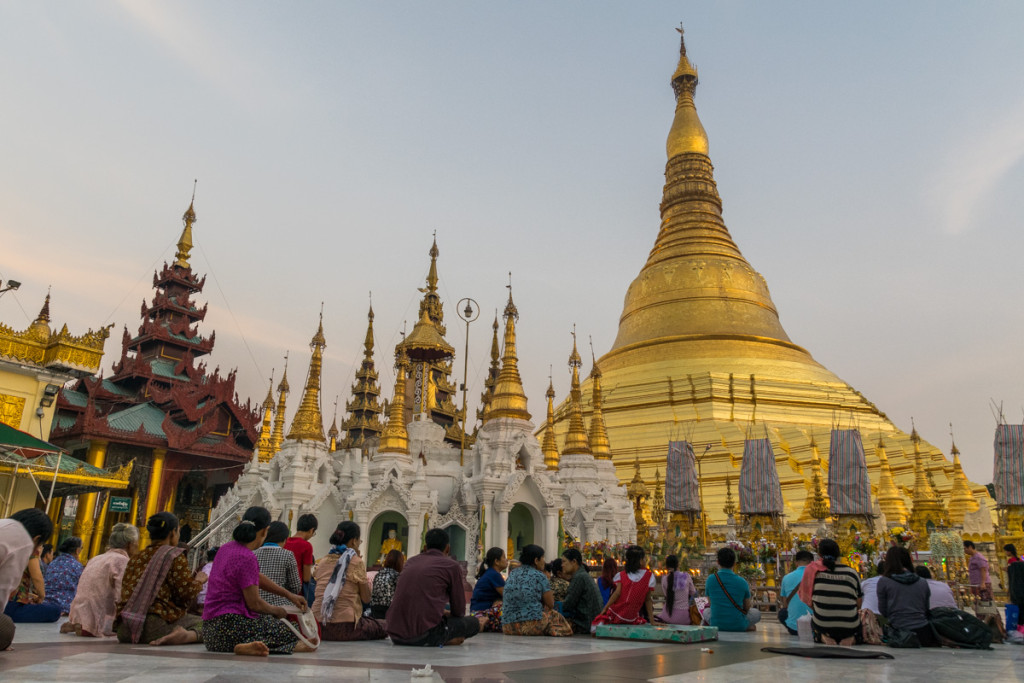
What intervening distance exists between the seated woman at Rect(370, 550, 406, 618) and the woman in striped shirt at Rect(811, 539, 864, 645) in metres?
3.74

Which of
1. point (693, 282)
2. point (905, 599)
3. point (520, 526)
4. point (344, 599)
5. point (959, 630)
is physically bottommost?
point (959, 630)

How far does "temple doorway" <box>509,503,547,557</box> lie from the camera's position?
19.2 meters

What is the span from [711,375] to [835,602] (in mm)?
25162

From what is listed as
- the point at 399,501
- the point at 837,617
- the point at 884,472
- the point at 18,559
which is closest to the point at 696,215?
the point at 884,472

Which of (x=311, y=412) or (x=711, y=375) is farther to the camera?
(x=711, y=375)

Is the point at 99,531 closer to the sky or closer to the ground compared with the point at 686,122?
closer to the ground

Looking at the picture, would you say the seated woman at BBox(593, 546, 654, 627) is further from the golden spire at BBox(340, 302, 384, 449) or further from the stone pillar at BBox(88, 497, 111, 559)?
the golden spire at BBox(340, 302, 384, 449)

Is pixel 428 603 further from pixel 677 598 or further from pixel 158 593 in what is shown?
pixel 677 598

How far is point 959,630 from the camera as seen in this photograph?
654cm

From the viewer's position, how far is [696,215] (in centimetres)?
3766

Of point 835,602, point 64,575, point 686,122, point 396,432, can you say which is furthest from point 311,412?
point 686,122

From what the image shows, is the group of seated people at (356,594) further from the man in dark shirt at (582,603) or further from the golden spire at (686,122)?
the golden spire at (686,122)

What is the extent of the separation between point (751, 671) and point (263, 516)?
3.57 m

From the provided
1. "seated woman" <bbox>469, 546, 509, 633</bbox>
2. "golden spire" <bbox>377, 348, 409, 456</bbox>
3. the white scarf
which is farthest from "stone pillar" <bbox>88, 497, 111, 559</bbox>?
the white scarf
